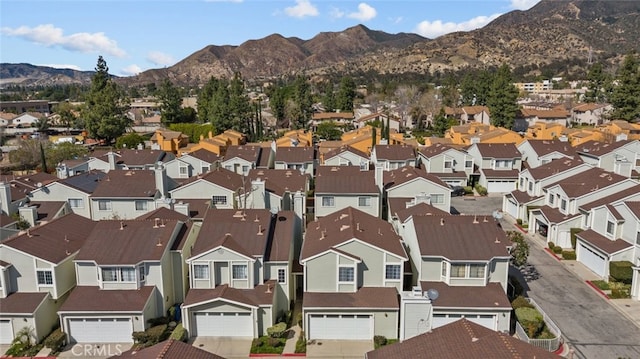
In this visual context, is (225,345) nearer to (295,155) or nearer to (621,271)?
(621,271)

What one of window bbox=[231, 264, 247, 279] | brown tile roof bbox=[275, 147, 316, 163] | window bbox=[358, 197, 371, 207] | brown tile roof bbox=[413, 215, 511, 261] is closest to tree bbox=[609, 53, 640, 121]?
brown tile roof bbox=[275, 147, 316, 163]

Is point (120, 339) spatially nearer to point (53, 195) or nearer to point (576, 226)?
point (53, 195)

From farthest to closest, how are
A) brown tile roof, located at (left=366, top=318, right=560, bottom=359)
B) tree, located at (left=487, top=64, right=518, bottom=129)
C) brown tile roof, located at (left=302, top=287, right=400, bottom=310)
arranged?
1. tree, located at (left=487, top=64, right=518, bottom=129)
2. brown tile roof, located at (left=302, top=287, right=400, bottom=310)
3. brown tile roof, located at (left=366, top=318, right=560, bottom=359)

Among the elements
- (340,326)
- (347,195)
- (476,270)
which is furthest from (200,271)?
(347,195)

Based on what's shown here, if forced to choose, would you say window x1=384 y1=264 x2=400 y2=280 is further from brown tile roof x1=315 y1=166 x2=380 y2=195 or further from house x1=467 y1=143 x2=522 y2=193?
house x1=467 y1=143 x2=522 y2=193

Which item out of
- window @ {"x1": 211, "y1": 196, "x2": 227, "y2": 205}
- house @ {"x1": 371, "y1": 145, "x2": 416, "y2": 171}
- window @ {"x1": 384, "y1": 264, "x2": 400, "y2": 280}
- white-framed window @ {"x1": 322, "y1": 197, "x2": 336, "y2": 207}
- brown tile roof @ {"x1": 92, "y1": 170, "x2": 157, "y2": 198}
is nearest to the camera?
window @ {"x1": 384, "y1": 264, "x2": 400, "y2": 280}

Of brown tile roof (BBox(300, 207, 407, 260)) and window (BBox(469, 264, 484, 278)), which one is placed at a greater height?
brown tile roof (BBox(300, 207, 407, 260))
